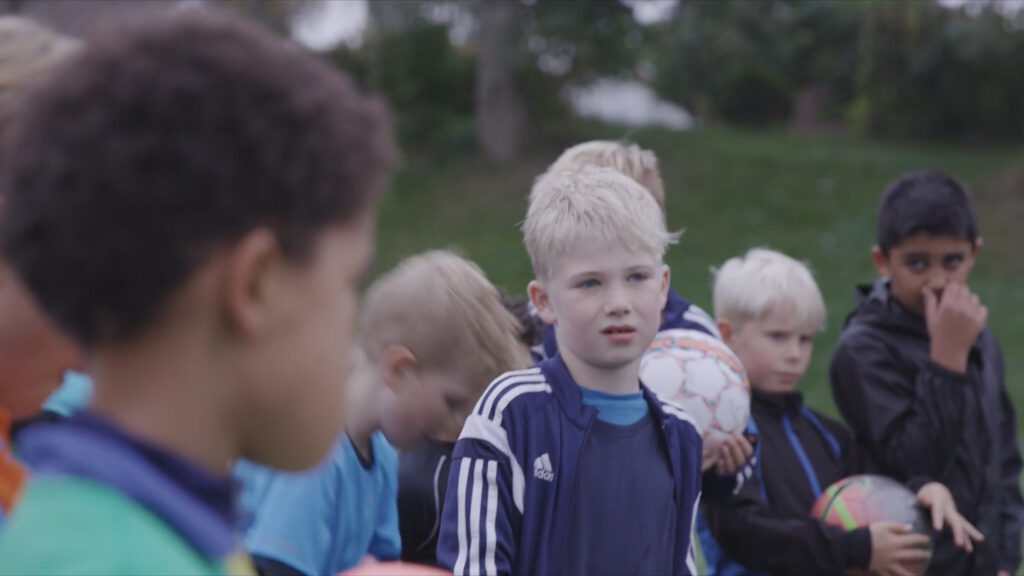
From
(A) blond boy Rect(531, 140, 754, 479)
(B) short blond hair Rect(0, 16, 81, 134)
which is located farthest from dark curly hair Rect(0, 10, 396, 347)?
(A) blond boy Rect(531, 140, 754, 479)

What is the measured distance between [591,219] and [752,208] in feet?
50.4

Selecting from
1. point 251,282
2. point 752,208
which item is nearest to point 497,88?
point 752,208

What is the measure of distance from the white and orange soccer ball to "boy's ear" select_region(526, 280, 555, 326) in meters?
0.42

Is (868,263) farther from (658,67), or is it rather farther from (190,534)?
(190,534)

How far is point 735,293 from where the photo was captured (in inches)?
172

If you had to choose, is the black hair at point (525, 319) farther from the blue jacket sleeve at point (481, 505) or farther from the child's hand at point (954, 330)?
the child's hand at point (954, 330)

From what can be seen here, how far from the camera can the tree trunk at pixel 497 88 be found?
741 inches

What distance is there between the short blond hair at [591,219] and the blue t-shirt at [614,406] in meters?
0.36

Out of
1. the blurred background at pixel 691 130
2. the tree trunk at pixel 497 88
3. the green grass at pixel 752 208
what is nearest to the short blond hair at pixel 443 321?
the green grass at pixel 752 208

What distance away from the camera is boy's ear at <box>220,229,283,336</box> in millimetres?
1301

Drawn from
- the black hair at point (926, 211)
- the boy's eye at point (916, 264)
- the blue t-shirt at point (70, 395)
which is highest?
the black hair at point (926, 211)

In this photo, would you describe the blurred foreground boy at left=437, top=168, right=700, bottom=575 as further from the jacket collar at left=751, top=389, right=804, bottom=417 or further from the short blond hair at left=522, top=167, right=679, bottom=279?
the jacket collar at left=751, top=389, right=804, bottom=417

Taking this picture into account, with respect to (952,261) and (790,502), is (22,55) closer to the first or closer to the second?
(790,502)

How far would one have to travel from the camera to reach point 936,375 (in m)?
4.16
